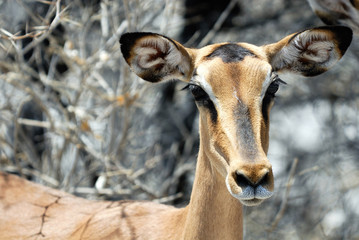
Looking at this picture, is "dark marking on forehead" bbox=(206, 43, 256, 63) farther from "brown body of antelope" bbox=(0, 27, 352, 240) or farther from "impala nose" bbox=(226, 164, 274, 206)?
"impala nose" bbox=(226, 164, 274, 206)

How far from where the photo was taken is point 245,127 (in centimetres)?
296

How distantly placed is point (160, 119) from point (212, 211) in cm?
500

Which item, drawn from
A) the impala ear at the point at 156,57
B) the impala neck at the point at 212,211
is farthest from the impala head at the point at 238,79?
the impala neck at the point at 212,211

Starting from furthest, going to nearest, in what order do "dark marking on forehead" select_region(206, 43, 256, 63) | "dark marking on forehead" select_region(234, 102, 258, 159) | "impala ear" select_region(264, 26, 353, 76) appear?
"impala ear" select_region(264, 26, 353, 76), "dark marking on forehead" select_region(206, 43, 256, 63), "dark marking on forehead" select_region(234, 102, 258, 159)

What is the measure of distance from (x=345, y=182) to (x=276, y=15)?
2.64 meters

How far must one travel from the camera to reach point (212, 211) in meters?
3.36

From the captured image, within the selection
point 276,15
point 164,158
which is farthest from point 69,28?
point 276,15

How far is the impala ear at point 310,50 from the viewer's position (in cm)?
345

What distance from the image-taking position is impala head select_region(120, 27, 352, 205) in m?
2.83

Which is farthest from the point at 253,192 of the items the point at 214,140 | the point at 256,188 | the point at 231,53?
the point at 231,53

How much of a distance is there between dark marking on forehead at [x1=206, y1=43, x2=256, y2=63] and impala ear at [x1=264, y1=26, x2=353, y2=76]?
0.25 meters

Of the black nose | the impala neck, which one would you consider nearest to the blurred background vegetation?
the impala neck

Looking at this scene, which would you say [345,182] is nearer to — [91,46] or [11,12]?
[91,46]

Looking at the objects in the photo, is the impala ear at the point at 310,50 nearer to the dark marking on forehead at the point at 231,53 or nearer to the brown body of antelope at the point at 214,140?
the brown body of antelope at the point at 214,140
